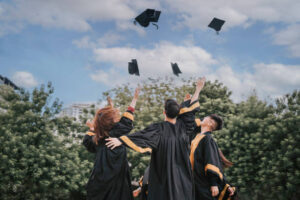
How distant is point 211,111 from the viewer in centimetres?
1464

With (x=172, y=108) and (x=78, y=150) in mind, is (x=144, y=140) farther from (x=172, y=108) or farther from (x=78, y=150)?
(x=78, y=150)

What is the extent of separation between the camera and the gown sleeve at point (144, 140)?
165 inches

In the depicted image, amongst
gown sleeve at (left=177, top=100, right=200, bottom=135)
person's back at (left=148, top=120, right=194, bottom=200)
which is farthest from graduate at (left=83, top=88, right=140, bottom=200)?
gown sleeve at (left=177, top=100, right=200, bottom=135)

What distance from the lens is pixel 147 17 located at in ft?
22.6

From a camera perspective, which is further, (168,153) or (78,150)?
(78,150)

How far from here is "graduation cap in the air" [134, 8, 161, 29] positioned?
22.3ft

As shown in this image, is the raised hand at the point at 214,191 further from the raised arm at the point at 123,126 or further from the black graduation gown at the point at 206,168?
the raised arm at the point at 123,126

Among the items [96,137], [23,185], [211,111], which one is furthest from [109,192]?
[211,111]

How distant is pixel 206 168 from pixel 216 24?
4183 millimetres

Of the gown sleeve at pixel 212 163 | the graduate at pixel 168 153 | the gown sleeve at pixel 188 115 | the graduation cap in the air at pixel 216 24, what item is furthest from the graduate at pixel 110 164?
the graduation cap in the air at pixel 216 24

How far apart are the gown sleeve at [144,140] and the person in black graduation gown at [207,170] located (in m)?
1.11

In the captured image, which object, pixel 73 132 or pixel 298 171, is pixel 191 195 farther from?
pixel 73 132

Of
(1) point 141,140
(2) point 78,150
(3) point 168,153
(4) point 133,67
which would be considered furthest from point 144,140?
(2) point 78,150

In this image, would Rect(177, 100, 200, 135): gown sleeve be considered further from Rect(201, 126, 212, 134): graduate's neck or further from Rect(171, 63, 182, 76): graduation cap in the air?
Rect(171, 63, 182, 76): graduation cap in the air
